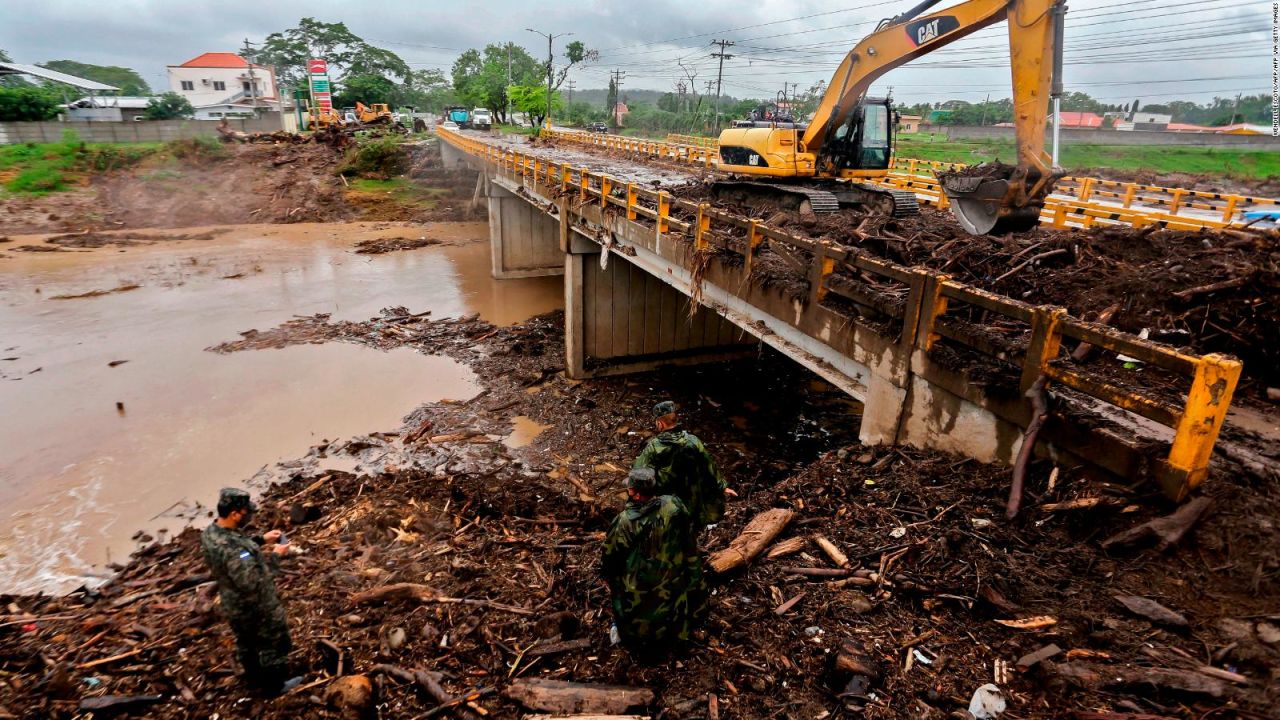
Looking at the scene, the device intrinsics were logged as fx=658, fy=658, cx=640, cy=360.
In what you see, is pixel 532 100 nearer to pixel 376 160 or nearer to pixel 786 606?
pixel 376 160

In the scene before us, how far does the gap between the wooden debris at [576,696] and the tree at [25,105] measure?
5546cm

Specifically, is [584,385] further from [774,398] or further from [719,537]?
[719,537]

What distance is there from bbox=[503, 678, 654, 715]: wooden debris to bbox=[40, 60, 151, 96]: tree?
122 metres

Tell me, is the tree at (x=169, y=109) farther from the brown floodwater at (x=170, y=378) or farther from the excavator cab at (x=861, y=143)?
the excavator cab at (x=861, y=143)

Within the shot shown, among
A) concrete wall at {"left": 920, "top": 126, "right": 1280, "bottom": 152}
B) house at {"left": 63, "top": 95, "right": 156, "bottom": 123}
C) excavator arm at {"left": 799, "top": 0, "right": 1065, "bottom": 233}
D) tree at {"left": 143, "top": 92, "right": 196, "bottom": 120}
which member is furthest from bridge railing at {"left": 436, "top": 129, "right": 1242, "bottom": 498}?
tree at {"left": 143, "top": 92, "right": 196, "bottom": 120}

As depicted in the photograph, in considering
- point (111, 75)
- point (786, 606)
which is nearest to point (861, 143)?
point (786, 606)

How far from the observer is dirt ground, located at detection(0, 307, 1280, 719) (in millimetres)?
3457

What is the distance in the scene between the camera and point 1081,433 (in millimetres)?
4352

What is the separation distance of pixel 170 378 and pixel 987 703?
16.5m

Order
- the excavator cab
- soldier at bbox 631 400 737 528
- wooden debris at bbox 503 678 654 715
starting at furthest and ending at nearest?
the excavator cab, soldier at bbox 631 400 737 528, wooden debris at bbox 503 678 654 715

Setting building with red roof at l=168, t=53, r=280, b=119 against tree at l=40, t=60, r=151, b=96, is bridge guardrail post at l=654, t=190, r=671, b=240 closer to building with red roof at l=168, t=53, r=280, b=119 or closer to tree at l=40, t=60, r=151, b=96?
building with red roof at l=168, t=53, r=280, b=119

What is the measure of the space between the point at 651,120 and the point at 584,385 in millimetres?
71722

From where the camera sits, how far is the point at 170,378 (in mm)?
14492

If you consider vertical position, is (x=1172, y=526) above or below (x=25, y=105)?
below
